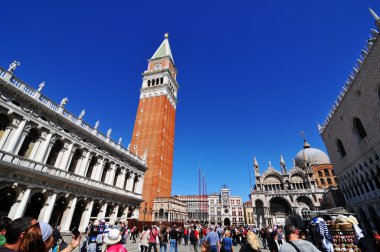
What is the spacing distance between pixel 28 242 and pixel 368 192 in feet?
106

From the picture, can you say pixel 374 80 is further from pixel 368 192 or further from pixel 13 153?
pixel 13 153

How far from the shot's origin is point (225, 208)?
87188mm

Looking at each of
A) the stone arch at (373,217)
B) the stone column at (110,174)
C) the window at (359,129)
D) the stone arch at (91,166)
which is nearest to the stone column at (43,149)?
the stone arch at (91,166)

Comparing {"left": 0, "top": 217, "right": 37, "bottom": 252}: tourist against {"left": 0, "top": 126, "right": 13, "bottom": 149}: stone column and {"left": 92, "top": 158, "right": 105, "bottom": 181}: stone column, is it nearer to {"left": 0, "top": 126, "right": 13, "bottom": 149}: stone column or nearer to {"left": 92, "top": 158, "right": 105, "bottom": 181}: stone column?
{"left": 0, "top": 126, "right": 13, "bottom": 149}: stone column

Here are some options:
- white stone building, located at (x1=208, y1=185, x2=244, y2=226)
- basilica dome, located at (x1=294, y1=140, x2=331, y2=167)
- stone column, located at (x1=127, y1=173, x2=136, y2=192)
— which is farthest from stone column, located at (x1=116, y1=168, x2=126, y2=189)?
white stone building, located at (x1=208, y1=185, x2=244, y2=226)

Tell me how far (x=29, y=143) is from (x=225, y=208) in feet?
276

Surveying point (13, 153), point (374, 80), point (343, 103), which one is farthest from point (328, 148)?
point (13, 153)

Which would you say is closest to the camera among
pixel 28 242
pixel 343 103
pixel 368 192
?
pixel 28 242

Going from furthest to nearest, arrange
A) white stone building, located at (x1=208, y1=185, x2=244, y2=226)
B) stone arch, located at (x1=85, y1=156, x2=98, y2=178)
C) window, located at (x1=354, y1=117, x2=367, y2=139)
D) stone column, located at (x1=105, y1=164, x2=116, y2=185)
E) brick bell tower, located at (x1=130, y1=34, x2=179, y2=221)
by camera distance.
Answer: white stone building, located at (x1=208, y1=185, x2=244, y2=226)
brick bell tower, located at (x1=130, y1=34, x2=179, y2=221)
stone column, located at (x1=105, y1=164, x2=116, y2=185)
stone arch, located at (x1=85, y1=156, x2=98, y2=178)
window, located at (x1=354, y1=117, x2=367, y2=139)

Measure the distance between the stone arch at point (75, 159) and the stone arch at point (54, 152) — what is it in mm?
2161

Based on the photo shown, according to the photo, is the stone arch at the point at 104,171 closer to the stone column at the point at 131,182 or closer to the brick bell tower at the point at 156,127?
the stone column at the point at 131,182

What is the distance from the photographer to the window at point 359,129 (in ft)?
78.7

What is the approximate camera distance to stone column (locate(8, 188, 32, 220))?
49.5ft

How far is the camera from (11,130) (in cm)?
1580
